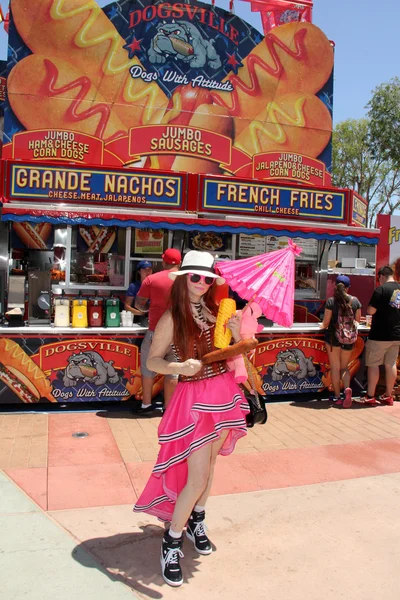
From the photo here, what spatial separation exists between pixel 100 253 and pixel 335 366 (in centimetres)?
426

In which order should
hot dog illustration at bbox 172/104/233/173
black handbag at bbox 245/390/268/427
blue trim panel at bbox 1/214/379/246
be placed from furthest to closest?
hot dog illustration at bbox 172/104/233/173 → blue trim panel at bbox 1/214/379/246 → black handbag at bbox 245/390/268/427

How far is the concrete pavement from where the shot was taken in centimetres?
304

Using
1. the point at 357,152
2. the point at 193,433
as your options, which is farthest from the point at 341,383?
the point at 357,152

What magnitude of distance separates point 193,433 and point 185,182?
525 cm

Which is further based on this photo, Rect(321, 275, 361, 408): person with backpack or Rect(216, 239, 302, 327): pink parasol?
Rect(321, 275, 361, 408): person with backpack

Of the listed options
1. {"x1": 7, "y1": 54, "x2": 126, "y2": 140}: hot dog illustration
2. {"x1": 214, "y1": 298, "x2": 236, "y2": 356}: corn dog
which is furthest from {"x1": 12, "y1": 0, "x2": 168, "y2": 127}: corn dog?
{"x1": 214, "y1": 298, "x2": 236, "y2": 356}: corn dog

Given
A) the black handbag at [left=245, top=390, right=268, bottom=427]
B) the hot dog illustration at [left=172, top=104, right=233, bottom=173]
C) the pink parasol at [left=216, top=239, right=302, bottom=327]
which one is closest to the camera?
the pink parasol at [left=216, top=239, right=302, bottom=327]

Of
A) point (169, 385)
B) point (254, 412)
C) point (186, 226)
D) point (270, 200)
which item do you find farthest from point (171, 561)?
point (270, 200)

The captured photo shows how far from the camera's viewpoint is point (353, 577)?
315 centimetres

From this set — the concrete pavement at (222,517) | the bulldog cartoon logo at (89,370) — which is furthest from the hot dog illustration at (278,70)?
the concrete pavement at (222,517)

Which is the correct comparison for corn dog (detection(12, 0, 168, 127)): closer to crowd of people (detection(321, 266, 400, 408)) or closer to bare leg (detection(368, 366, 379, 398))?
crowd of people (detection(321, 266, 400, 408))

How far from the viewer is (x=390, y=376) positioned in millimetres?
7254

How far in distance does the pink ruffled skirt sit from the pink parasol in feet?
1.64

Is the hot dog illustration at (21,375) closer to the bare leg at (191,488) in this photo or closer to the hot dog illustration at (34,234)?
the hot dog illustration at (34,234)
